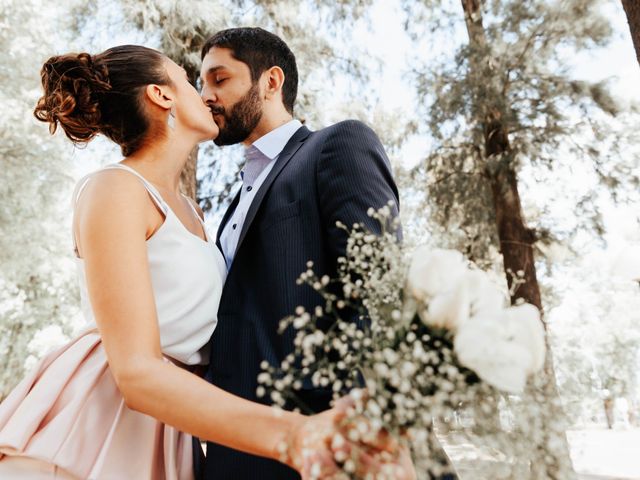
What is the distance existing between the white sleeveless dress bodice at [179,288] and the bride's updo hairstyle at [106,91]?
1.07ft

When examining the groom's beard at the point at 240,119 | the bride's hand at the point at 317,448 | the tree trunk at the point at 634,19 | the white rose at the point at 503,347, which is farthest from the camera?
the tree trunk at the point at 634,19

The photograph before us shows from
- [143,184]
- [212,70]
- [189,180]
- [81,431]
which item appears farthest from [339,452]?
[189,180]

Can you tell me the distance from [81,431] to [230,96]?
1373 mm

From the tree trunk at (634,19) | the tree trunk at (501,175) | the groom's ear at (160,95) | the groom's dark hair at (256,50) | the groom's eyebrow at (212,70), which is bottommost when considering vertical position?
the tree trunk at (501,175)

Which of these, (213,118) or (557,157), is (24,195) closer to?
(557,157)

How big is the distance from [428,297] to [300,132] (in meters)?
1.29

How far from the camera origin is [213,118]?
2.45 meters

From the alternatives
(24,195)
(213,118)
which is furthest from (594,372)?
(24,195)

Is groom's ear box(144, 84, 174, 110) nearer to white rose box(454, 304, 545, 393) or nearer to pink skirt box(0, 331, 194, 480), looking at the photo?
pink skirt box(0, 331, 194, 480)

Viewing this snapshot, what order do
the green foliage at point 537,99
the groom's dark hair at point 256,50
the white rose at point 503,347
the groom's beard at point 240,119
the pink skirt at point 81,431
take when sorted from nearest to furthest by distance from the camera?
the white rose at point 503,347, the pink skirt at point 81,431, the groom's beard at point 240,119, the groom's dark hair at point 256,50, the green foliage at point 537,99

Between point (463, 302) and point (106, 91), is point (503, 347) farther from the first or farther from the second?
point (106, 91)

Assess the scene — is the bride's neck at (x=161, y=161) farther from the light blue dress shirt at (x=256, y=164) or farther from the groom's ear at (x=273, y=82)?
the groom's ear at (x=273, y=82)

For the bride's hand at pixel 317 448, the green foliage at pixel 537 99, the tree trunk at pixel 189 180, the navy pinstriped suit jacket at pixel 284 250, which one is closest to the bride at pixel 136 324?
the bride's hand at pixel 317 448

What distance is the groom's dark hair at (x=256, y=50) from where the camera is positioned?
8.47 ft
